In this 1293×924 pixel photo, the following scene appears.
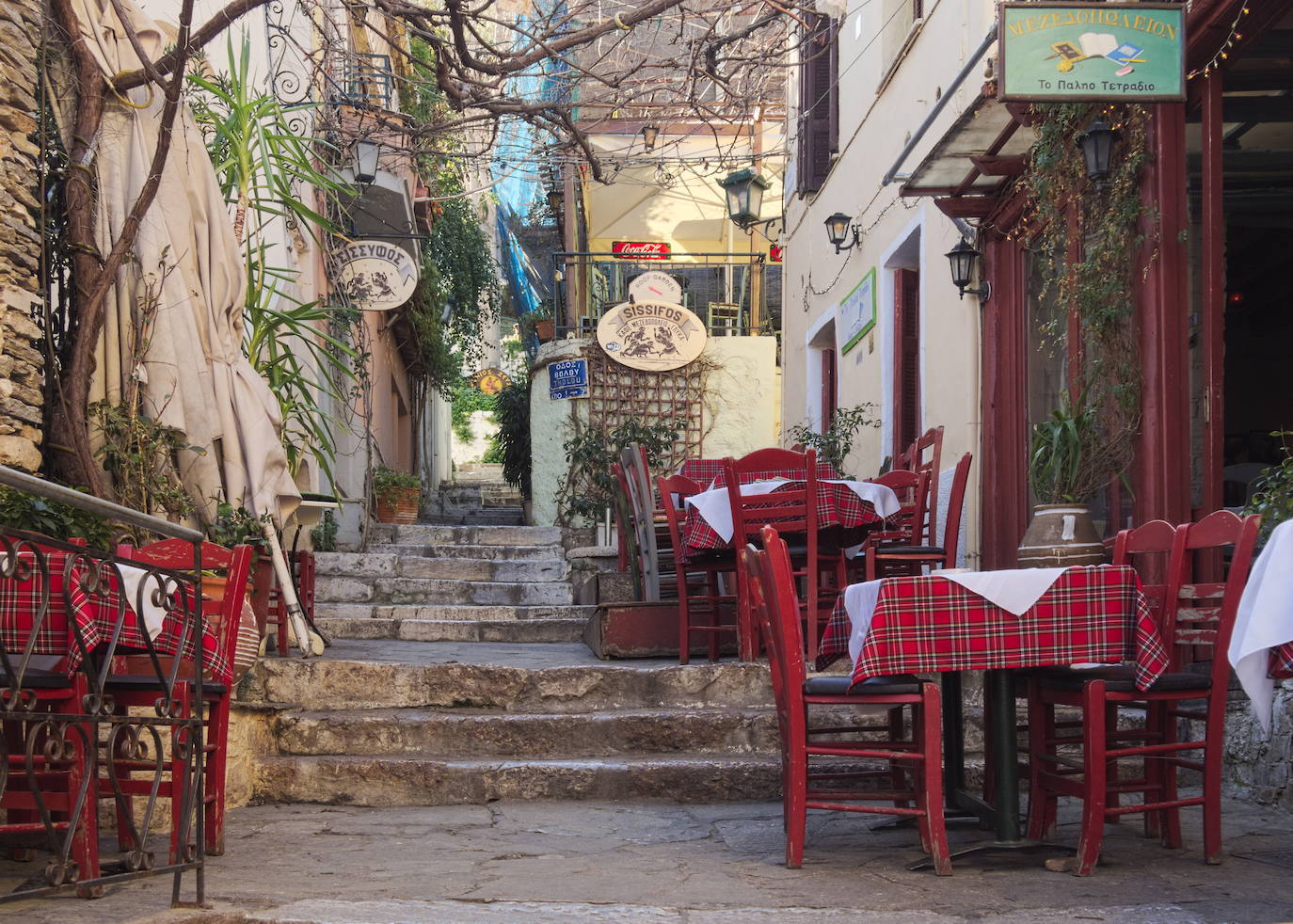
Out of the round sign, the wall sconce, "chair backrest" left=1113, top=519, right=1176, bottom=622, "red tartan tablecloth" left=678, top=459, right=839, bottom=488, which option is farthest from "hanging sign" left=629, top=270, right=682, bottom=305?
"chair backrest" left=1113, top=519, right=1176, bottom=622

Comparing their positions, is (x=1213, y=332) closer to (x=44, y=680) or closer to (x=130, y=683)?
(x=130, y=683)

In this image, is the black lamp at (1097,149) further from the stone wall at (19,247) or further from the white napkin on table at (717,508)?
the stone wall at (19,247)

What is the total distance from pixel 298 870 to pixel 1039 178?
15.4ft

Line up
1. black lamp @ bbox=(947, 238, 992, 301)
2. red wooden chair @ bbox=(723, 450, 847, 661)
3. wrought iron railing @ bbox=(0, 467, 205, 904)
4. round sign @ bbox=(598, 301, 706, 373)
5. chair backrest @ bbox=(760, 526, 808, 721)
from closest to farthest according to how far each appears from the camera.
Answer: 1. wrought iron railing @ bbox=(0, 467, 205, 904)
2. chair backrest @ bbox=(760, 526, 808, 721)
3. red wooden chair @ bbox=(723, 450, 847, 661)
4. black lamp @ bbox=(947, 238, 992, 301)
5. round sign @ bbox=(598, 301, 706, 373)

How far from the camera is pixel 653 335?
14562 mm

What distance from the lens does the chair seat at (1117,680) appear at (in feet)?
11.8

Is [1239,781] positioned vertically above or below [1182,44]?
below

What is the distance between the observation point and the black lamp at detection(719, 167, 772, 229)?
42.4 ft

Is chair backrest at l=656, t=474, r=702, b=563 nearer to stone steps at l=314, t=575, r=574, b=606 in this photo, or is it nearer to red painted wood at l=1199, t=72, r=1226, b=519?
red painted wood at l=1199, t=72, r=1226, b=519

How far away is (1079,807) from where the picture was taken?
4.68 meters

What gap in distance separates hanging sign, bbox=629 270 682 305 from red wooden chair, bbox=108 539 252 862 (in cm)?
1054

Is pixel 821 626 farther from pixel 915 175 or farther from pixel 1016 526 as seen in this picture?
pixel 915 175

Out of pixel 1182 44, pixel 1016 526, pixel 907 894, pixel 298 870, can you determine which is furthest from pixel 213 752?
pixel 1016 526

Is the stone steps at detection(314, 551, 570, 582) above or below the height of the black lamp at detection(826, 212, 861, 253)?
below
